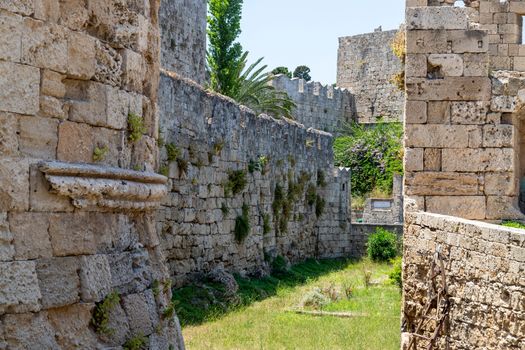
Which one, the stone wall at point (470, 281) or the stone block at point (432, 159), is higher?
the stone block at point (432, 159)

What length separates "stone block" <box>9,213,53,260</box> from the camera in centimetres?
461

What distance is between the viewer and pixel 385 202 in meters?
32.0

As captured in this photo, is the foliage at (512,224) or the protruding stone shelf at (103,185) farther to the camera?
the foliage at (512,224)

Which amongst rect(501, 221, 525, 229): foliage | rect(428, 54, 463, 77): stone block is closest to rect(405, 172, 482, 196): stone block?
rect(501, 221, 525, 229): foliage

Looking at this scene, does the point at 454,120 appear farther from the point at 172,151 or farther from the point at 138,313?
the point at 138,313

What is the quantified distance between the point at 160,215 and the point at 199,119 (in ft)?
7.45

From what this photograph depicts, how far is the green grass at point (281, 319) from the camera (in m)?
11.3

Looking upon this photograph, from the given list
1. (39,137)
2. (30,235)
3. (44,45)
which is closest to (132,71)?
(44,45)

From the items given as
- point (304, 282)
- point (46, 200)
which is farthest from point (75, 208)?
point (304, 282)

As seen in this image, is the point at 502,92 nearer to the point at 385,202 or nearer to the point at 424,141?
the point at 424,141

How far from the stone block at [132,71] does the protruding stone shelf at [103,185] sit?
0.61 meters

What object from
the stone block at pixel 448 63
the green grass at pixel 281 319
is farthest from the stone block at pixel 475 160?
the green grass at pixel 281 319

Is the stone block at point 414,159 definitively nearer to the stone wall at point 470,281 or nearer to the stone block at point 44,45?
the stone wall at point 470,281

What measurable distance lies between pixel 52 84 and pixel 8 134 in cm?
46
